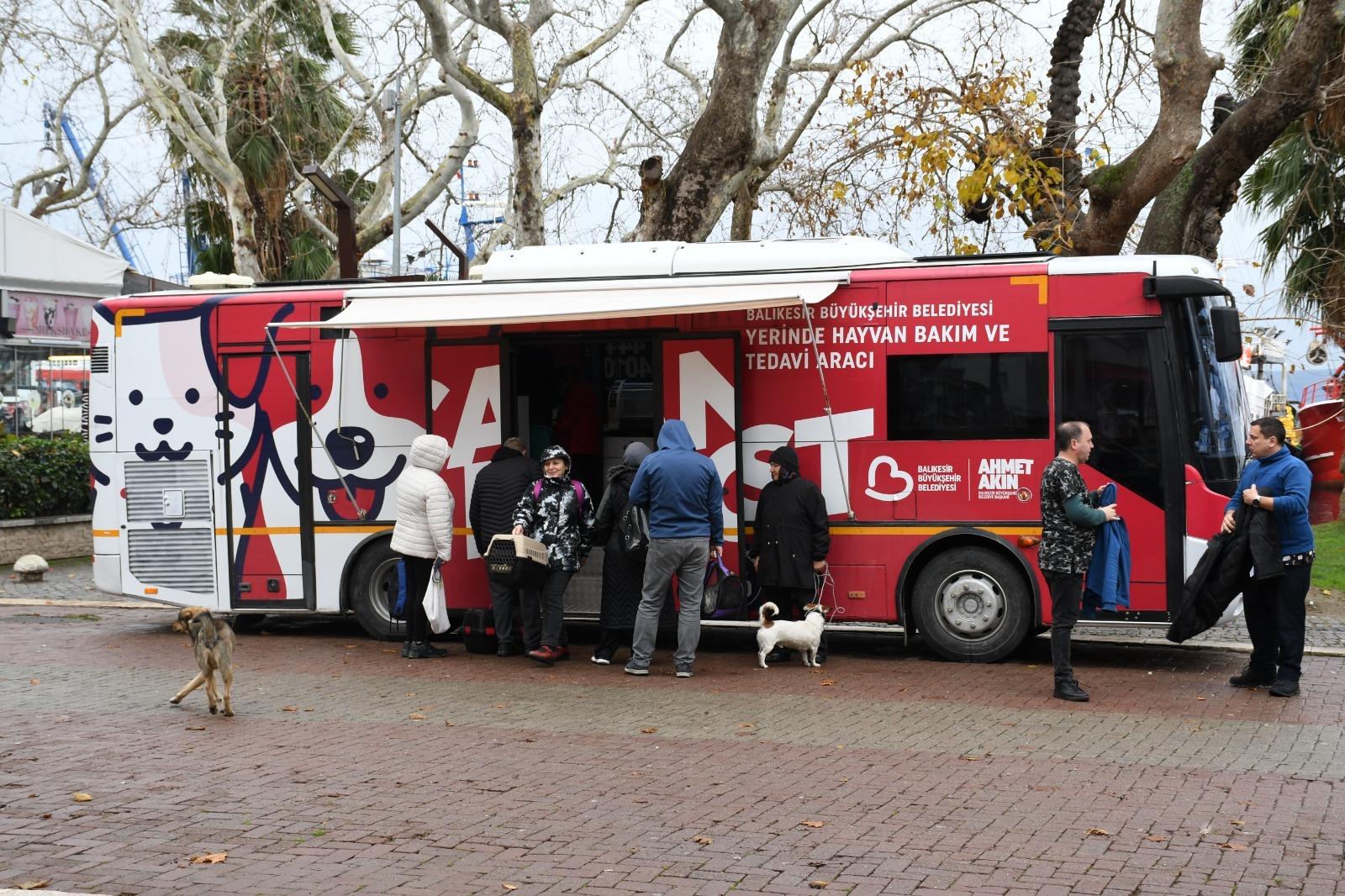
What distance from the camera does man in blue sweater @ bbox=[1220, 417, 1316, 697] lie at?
9.06m

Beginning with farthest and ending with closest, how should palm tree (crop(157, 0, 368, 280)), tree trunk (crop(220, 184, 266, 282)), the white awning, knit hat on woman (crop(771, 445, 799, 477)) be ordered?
palm tree (crop(157, 0, 368, 280)), tree trunk (crop(220, 184, 266, 282)), knit hat on woman (crop(771, 445, 799, 477)), the white awning

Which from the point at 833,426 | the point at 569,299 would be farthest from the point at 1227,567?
the point at 569,299

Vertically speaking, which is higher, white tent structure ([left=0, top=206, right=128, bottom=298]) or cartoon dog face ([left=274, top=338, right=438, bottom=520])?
white tent structure ([left=0, top=206, right=128, bottom=298])

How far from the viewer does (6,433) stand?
2009 cm

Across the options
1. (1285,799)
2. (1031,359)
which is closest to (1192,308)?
(1031,359)

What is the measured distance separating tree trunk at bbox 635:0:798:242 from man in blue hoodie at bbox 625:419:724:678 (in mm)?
6312

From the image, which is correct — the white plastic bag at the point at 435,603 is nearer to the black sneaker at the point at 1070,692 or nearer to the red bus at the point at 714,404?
the red bus at the point at 714,404

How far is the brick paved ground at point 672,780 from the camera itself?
5.60 metres

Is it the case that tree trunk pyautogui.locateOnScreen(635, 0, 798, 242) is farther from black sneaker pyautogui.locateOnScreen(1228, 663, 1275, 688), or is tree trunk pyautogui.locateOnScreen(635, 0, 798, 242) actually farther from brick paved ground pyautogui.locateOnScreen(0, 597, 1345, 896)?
black sneaker pyautogui.locateOnScreen(1228, 663, 1275, 688)

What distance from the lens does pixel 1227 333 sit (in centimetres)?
1008

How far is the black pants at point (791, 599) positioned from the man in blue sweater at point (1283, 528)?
305cm

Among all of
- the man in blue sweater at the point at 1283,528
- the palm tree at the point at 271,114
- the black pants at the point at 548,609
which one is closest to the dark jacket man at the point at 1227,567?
the man in blue sweater at the point at 1283,528

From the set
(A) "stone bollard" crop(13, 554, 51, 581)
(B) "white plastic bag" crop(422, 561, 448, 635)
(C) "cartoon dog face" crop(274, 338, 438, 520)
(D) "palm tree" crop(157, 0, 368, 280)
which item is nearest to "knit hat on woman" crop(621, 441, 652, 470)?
(B) "white plastic bag" crop(422, 561, 448, 635)

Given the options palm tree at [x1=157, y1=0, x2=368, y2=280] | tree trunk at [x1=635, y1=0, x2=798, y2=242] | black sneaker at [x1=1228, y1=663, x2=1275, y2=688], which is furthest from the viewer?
palm tree at [x1=157, y1=0, x2=368, y2=280]
